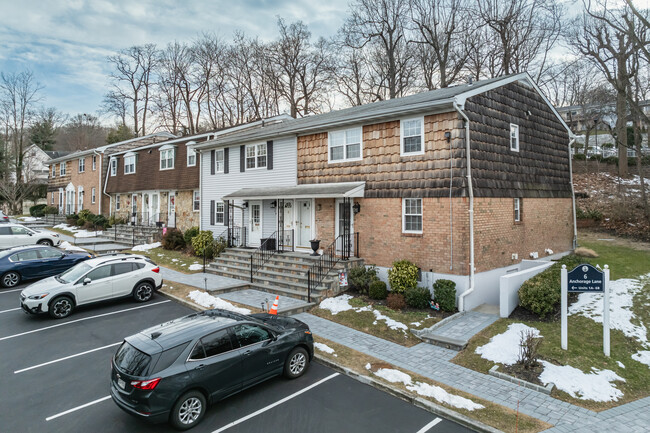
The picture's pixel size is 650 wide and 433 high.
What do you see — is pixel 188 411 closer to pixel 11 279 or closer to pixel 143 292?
pixel 143 292

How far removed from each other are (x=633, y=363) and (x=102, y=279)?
14.5 m

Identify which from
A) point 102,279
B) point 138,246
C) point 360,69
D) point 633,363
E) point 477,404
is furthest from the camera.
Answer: point 360,69

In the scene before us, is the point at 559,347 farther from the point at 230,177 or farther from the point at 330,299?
the point at 230,177

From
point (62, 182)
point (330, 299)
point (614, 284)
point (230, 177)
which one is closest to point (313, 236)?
point (330, 299)

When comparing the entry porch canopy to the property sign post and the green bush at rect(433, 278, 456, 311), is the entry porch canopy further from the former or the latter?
the property sign post

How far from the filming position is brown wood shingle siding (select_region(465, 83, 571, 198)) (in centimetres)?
1269

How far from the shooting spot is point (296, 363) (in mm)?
7398

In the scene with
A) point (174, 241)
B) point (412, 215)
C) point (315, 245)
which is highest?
point (412, 215)

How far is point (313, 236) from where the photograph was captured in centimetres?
1595

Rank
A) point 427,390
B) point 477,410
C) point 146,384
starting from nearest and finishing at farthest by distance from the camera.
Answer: point 146,384
point 477,410
point 427,390

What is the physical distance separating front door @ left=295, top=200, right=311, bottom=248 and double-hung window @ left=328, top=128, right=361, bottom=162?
249 cm

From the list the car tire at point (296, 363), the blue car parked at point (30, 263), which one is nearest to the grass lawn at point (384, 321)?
the car tire at point (296, 363)

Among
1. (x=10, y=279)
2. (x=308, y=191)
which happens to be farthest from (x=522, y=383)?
(x=10, y=279)

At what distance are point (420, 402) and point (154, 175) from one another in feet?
85.1
